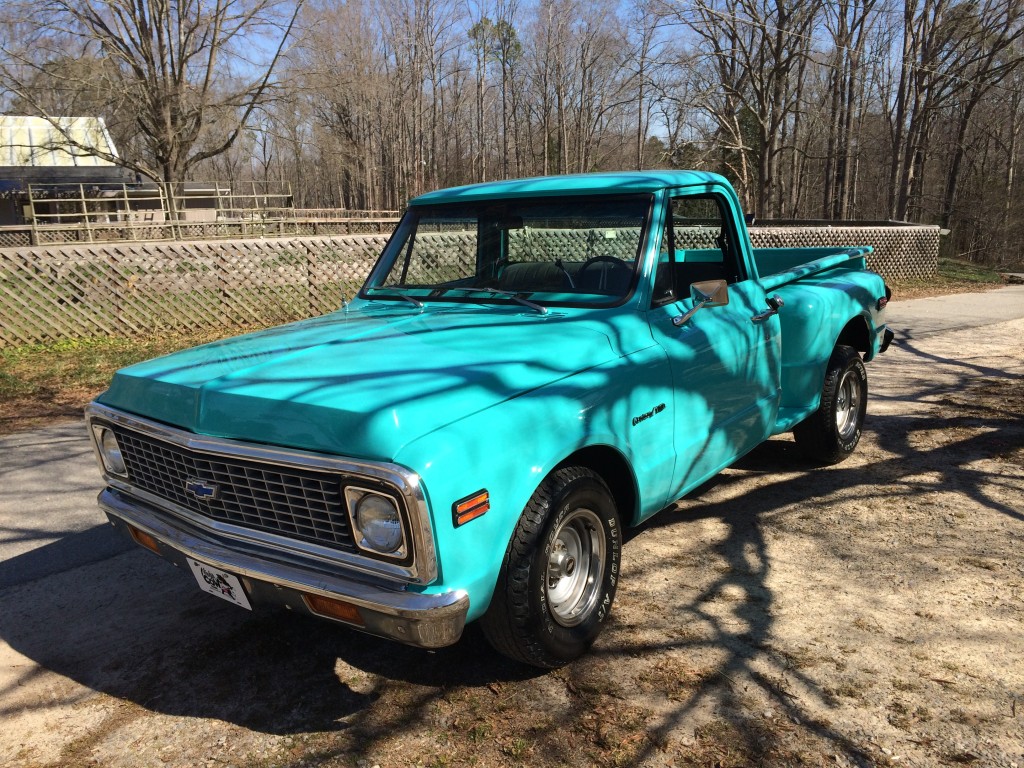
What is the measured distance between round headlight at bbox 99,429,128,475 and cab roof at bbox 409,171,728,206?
6.55ft

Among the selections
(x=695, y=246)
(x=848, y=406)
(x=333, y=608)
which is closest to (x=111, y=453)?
(x=333, y=608)

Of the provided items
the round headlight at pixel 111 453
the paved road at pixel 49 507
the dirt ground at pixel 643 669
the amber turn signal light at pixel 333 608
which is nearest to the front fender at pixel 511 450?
the amber turn signal light at pixel 333 608

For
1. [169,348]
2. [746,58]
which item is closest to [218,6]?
[746,58]

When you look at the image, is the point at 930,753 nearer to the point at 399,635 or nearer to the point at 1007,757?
the point at 1007,757

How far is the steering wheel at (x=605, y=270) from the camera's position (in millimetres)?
3471

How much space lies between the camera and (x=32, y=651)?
10.8 feet

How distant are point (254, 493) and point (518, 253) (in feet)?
6.50

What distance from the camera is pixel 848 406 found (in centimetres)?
540

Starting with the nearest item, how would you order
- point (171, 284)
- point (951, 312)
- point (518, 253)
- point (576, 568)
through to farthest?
point (576, 568)
point (518, 253)
point (171, 284)
point (951, 312)

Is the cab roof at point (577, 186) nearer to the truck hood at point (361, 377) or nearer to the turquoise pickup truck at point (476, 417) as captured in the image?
the turquoise pickup truck at point (476, 417)

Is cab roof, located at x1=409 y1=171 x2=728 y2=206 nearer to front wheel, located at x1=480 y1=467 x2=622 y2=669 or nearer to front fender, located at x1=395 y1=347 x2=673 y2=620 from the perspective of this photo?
front fender, located at x1=395 y1=347 x2=673 y2=620

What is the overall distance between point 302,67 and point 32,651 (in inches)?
1356

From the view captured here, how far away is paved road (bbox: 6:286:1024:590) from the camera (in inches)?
165

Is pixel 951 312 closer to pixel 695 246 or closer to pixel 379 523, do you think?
pixel 695 246
